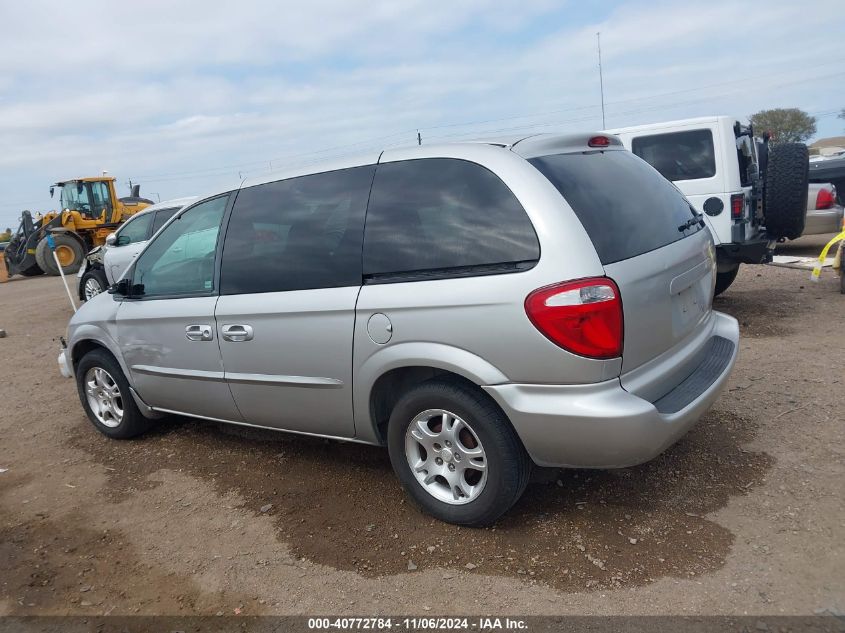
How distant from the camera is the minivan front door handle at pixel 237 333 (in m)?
3.67

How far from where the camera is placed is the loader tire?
18.9 metres

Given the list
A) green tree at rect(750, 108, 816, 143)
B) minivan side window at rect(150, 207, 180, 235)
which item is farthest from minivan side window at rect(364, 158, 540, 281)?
green tree at rect(750, 108, 816, 143)

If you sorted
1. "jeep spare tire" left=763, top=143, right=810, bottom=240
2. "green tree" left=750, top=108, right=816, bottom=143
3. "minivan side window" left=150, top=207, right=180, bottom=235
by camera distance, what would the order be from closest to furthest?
1. "jeep spare tire" left=763, top=143, right=810, bottom=240
2. "minivan side window" left=150, top=207, right=180, bottom=235
3. "green tree" left=750, top=108, right=816, bottom=143

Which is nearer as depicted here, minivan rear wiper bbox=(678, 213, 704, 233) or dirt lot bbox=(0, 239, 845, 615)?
dirt lot bbox=(0, 239, 845, 615)

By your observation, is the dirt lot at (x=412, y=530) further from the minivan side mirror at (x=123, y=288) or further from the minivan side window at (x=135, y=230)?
the minivan side window at (x=135, y=230)

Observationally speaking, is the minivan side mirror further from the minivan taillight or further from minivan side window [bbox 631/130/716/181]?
minivan side window [bbox 631/130/716/181]

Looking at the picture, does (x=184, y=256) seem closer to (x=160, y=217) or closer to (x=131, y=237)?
(x=160, y=217)

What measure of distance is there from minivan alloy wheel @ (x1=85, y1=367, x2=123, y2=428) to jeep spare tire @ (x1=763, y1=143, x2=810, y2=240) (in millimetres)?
6477

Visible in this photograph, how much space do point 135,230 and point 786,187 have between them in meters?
9.20

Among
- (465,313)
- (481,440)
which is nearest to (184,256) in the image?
(465,313)

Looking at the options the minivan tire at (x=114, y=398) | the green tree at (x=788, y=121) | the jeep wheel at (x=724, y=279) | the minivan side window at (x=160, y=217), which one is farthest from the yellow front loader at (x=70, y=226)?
the green tree at (x=788, y=121)

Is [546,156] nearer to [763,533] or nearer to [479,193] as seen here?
[479,193]

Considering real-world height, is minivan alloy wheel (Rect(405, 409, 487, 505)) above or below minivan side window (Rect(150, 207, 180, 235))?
below

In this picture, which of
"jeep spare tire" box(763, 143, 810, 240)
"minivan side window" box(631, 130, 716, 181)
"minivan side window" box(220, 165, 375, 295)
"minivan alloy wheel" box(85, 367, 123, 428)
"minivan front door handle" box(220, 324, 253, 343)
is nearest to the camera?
"minivan side window" box(220, 165, 375, 295)
